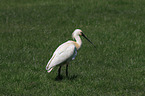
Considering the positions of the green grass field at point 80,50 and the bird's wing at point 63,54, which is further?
the bird's wing at point 63,54

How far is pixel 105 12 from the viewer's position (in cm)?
1711

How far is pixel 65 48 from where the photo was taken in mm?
7816

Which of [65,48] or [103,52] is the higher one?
[65,48]

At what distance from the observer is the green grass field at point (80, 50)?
7.43 metres

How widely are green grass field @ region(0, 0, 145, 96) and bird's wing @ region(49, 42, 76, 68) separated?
544 mm

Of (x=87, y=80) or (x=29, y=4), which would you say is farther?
(x=29, y=4)

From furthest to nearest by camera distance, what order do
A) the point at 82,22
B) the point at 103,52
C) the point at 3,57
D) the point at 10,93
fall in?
the point at 82,22 → the point at 103,52 → the point at 3,57 → the point at 10,93

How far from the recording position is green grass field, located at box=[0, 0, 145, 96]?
7426 mm

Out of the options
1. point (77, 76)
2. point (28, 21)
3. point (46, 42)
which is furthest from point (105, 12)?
point (77, 76)

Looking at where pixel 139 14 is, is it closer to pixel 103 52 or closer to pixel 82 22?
pixel 82 22

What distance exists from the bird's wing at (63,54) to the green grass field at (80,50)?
0.54 m

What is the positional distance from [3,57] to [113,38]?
4550 mm

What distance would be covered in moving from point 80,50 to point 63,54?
3151 millimetres

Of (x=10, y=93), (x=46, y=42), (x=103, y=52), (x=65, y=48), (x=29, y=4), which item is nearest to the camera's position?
(x=10, y=93)
